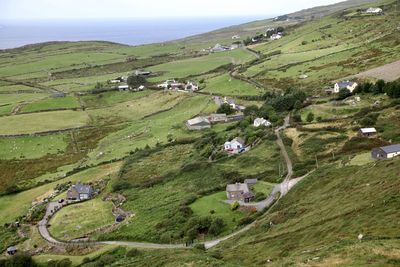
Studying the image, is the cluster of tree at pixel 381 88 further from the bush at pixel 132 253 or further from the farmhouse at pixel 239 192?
the bush at pixel 132 253

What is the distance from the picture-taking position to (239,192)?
62062 millimetres

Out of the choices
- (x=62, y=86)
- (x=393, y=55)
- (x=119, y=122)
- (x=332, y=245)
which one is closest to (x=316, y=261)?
(x=332, y=245)

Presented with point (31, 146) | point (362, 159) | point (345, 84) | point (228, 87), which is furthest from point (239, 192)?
point (228, 87)

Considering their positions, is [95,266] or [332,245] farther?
[95,266]

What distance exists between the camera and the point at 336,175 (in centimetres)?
5731

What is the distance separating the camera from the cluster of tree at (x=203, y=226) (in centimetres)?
5416

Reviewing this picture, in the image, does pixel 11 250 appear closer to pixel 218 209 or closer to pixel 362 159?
pixel 218 209

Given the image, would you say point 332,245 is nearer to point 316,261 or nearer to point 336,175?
point 316,261

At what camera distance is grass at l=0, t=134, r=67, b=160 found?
4090 inches

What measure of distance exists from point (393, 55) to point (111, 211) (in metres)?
96.3

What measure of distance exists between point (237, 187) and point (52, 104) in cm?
9919

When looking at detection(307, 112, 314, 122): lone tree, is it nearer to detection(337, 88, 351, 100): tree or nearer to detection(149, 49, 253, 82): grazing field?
detection(337, 88, 351, 100): tree

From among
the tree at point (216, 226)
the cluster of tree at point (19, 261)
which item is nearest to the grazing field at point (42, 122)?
the cluster of tree at point (19, 261)

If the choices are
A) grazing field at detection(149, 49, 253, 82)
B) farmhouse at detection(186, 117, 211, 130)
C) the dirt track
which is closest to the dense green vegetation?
farmhouse at detection(186, 117, 211, 130)
